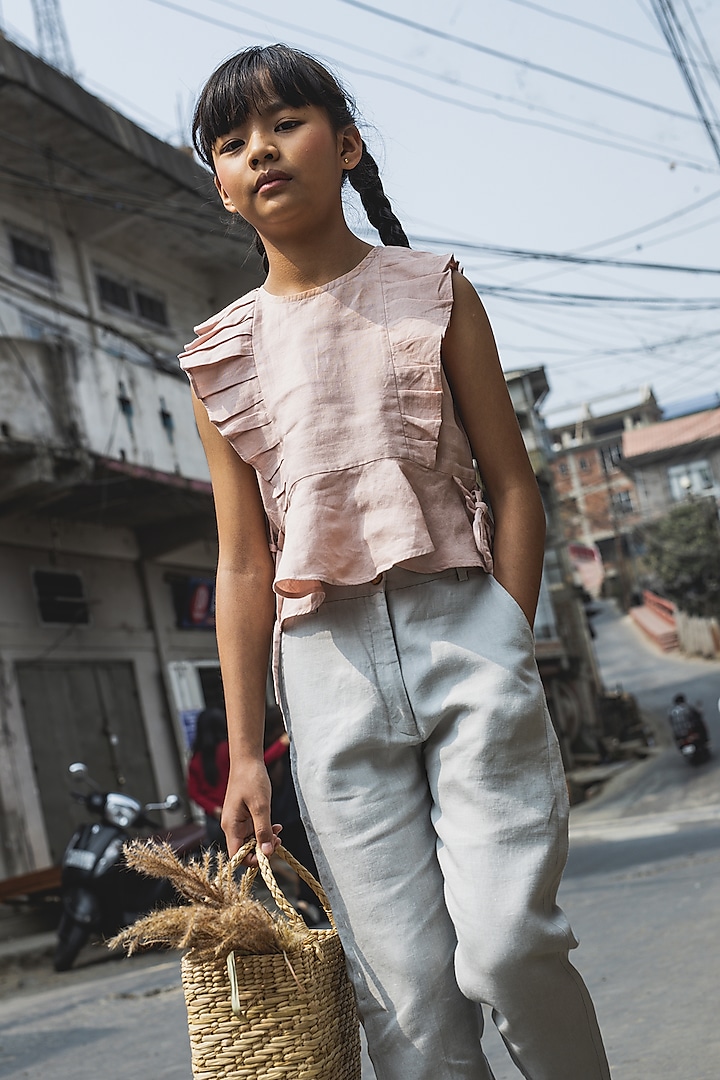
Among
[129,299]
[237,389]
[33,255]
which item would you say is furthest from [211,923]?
[129,299]

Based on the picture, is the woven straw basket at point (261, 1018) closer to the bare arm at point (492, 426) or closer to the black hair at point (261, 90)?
the bare arm at point (492, 426)

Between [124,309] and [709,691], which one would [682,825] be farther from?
[709,691]

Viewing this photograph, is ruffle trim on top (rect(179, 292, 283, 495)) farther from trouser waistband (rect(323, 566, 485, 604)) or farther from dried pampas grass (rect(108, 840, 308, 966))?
dried pampas grass (rect(108, 840, 308, 966))

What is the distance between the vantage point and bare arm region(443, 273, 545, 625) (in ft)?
6.68

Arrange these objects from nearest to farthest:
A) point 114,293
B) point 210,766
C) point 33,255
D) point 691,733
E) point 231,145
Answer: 1. point 231,145
2. point 210,766
3. point 33,255
4. point 114,293
5. point 691,733

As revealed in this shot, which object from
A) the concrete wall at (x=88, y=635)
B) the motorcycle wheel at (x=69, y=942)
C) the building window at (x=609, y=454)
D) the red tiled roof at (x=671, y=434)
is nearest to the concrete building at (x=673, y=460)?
the red tiled roof at (x=671, y=434)

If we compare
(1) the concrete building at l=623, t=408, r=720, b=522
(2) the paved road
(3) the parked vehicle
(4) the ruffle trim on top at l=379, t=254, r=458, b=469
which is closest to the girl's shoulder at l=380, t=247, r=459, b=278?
(4) the ruffle trim on top at l=379, t=254, r=458, b=469

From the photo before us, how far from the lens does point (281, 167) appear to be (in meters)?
2.01

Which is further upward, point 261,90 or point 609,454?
point 609,454

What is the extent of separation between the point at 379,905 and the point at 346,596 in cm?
47

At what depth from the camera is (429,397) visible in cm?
200

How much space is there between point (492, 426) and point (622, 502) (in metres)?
78.0

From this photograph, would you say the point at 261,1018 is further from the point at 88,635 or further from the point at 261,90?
the point at 88,635

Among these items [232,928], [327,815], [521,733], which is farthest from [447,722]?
[232,928]
